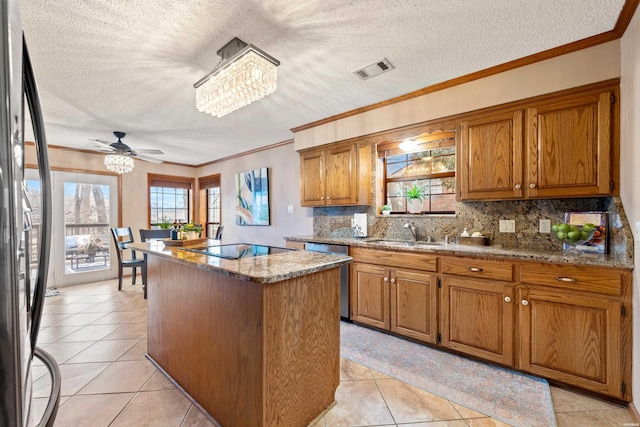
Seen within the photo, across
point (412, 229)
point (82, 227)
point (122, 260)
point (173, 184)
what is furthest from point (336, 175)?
point (82, 227)

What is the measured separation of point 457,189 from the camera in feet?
8.58

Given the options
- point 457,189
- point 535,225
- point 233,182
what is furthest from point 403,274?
point 233,182

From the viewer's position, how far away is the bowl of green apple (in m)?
2.02

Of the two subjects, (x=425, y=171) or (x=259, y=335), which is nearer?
(x=259, y=335)

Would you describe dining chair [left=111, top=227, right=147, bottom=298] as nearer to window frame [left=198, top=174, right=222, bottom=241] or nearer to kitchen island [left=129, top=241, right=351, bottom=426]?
window frame [left=198, top=174, right=222, bottom=241]

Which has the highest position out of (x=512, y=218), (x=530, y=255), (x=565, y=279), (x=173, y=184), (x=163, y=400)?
(x=173, y=184)

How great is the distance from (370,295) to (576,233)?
5.65 feet

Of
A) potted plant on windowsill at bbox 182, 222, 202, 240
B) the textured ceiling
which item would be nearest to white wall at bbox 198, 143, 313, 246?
the textured ceiling

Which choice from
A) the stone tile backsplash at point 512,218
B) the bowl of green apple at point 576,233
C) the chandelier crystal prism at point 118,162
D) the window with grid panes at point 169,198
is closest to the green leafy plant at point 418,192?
the stone tile backsplash at point 512,218

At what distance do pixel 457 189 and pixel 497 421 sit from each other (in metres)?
1.75

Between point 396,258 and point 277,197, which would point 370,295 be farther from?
point 277,197

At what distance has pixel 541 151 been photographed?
219cm

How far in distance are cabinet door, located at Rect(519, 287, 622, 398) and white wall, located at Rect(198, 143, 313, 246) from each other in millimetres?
2798

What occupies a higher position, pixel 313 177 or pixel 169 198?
pixel 313 177
